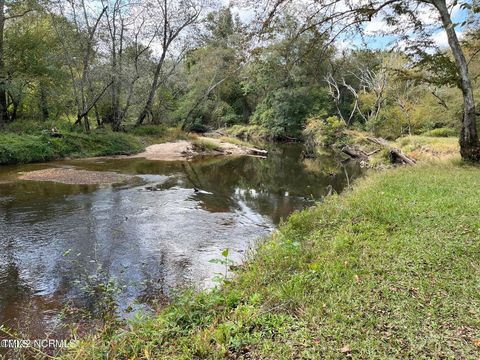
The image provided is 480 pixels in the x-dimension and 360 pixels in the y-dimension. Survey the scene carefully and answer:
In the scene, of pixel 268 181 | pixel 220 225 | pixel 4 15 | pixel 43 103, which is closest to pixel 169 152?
pixel 43 103

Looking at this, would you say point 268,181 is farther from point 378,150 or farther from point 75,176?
point 378,150

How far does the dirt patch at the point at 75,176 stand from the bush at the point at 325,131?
78.1ft

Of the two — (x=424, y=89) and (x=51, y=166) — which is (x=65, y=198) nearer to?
(x=51, y=166)

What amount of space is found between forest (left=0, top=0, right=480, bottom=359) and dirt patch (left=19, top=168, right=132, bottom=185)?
102 millimetres

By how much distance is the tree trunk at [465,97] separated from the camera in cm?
1096

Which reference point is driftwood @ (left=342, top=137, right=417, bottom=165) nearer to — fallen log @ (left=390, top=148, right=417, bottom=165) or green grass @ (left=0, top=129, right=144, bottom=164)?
fallen log @ (left=390, top=148, right=417, bottom=165)

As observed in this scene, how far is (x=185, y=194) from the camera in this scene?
1220 centimetres

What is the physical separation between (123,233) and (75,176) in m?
7.26

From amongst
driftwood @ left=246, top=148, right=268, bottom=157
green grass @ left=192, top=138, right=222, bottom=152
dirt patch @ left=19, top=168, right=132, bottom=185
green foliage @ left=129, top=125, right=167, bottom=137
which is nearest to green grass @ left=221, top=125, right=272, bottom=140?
green foliage @ left=129, top=125, right=167, bottom=137

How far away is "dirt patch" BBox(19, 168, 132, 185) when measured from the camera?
512 inches

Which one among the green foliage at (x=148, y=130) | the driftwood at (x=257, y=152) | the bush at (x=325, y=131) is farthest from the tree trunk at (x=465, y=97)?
the green foliage at (x=148, y=130)

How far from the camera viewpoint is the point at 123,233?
7.75 meters

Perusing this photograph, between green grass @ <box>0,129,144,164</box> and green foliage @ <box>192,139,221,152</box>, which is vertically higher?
green grass @ <box>0,129,144,164</box>

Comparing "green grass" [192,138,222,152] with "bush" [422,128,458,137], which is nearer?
"bush" [422,128,458,137]
